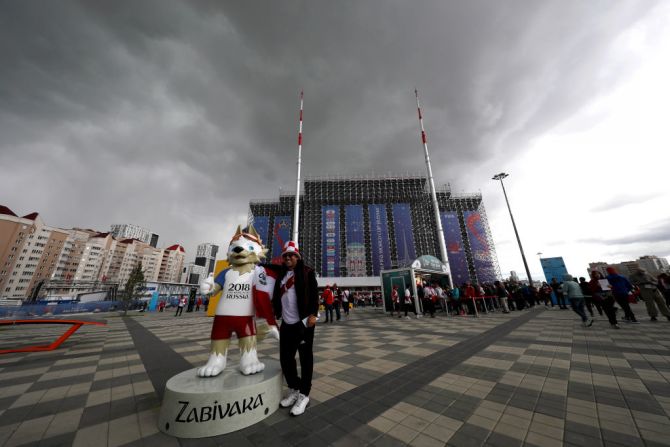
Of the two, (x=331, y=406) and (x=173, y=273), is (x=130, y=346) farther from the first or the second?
(x=173, y=273)

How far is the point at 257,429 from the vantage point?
83.0 inches

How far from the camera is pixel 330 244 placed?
43.8 metres

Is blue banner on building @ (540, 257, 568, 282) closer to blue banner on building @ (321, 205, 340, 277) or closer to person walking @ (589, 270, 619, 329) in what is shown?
blue banner on building @ (321, 205, 340, 277)

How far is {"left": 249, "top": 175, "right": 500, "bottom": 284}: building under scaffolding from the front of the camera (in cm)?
4234

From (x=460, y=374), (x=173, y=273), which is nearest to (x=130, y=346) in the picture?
(x=460, y=374)

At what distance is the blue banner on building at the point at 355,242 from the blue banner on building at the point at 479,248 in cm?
2105

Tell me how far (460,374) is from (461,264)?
143 feet

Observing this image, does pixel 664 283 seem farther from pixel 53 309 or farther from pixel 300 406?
pixel 53 309

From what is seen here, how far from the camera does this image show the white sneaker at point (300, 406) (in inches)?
91.0

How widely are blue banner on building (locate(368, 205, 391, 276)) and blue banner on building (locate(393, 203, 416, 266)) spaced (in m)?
1.98

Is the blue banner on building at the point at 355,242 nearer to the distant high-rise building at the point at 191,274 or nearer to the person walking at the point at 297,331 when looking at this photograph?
the person walking at the point at 297,331

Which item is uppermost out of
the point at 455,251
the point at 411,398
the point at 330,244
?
the point at 330,244

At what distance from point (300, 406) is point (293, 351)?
499mm

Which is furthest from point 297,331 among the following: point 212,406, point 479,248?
point 479,248
